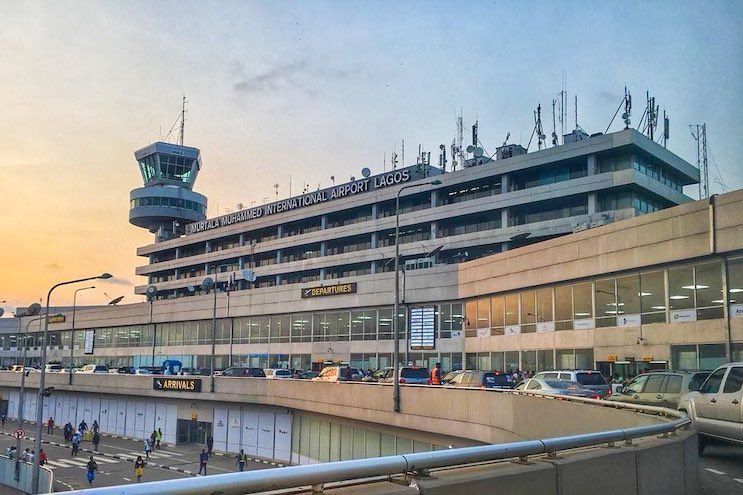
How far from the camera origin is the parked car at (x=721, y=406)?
14.3m

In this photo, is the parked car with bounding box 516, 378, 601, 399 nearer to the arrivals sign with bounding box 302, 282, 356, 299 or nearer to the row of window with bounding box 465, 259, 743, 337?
the row of window with bounding box 465, 259, 743, 337

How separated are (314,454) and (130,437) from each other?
27.7 meters

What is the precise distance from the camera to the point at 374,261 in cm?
7875

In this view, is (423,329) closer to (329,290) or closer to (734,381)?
(329,290)

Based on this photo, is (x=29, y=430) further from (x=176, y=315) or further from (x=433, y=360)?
(x=433, y=360)

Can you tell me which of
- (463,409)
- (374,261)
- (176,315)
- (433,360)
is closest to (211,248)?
(176,315)

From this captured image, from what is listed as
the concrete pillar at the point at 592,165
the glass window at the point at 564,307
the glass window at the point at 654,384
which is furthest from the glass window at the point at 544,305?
the glass window at the point at 654,384

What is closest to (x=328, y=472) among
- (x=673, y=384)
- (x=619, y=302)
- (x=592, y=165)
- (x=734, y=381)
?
(x=734, y=381)

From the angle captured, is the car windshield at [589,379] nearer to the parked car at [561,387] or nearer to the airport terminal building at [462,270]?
the parked car at [561,387]

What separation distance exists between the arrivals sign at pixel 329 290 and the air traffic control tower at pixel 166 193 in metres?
52.1

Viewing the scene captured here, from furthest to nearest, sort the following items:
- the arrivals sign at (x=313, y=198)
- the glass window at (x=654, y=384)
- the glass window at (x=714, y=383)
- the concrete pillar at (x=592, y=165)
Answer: the arrivals sign at (x=313, y=198), the concrete pillar at (x=592, y=165), the glass window at (x=654, y=384), the glass window at (x=714, y=383)

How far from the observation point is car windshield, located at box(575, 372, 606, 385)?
27531mm

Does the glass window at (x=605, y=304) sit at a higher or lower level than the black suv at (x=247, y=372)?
higher

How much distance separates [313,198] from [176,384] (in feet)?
129
